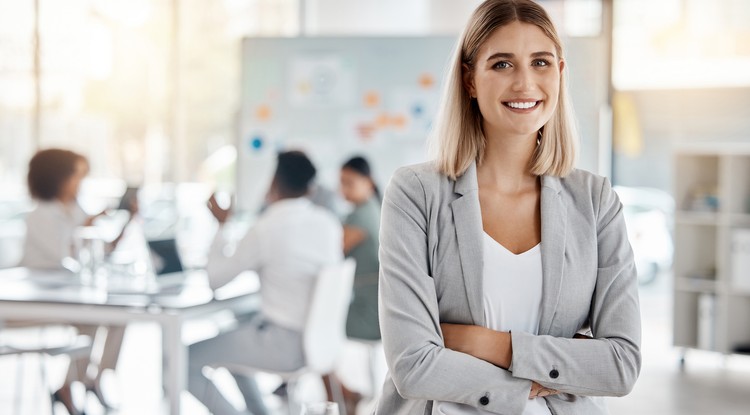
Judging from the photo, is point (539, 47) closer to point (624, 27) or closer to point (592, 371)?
point (592, 371)

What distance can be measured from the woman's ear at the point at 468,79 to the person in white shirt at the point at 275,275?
2.40 m

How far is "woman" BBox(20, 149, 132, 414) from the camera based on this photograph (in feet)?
16.5

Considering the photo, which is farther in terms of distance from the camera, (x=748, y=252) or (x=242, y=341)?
(x=748, y=252)

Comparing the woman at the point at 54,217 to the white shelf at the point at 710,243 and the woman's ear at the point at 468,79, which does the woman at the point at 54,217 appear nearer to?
the woman's ear at the point at 468,79

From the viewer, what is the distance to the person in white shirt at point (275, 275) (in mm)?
4035

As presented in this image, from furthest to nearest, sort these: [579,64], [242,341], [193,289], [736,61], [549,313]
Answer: [736,61] → [579,64] → [193,289] → [242,341] → [549,313]

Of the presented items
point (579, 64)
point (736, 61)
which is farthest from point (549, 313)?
point (736, 61)

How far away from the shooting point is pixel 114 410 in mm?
A: 4930

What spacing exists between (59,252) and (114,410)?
94cm

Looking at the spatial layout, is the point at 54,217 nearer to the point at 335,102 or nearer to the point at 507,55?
the point at 335,102

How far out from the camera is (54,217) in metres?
5.11

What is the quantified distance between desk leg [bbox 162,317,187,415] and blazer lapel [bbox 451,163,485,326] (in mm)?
2281

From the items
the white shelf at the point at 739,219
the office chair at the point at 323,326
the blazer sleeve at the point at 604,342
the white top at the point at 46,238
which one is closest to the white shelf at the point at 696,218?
the white shelf at the point at 739,219

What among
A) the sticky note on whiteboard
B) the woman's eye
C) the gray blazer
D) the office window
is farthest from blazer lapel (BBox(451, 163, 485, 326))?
the office window
